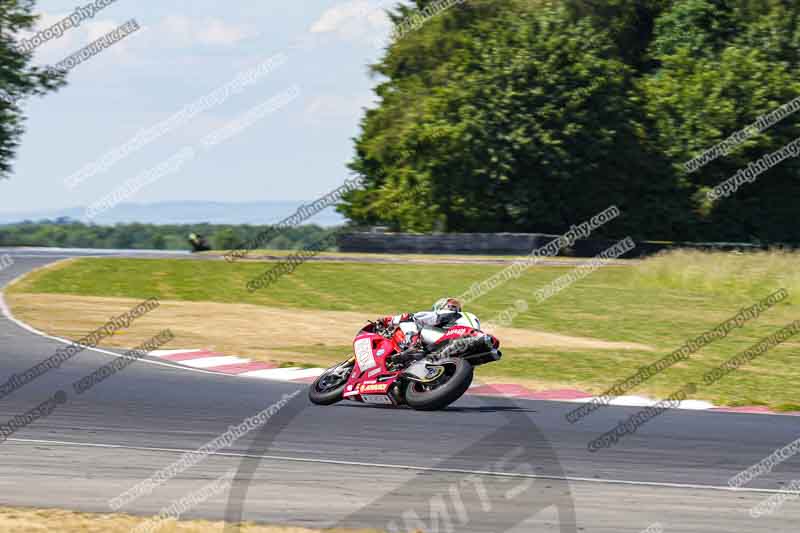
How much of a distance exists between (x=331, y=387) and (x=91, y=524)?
20.0 ft

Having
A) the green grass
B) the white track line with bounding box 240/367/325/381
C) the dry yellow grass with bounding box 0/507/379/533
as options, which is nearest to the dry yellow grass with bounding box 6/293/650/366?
the green grass

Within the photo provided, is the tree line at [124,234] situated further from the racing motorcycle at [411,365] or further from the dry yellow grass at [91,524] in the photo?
the dry yellow grass at [91,524]

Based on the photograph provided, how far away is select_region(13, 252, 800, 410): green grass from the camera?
1917 cm

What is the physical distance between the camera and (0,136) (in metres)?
54.4

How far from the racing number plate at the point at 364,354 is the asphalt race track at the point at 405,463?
0.55m

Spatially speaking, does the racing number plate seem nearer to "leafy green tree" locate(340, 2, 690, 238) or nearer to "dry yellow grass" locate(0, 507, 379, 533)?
"dry yellow grass" locate(0, 507, 379, 533)

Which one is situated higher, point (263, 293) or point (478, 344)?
point (478, 344)

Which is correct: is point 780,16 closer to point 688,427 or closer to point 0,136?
point 0,136

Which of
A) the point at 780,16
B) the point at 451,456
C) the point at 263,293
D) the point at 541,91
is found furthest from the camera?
the point at 780,16

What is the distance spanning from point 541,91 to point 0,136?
25.1 m

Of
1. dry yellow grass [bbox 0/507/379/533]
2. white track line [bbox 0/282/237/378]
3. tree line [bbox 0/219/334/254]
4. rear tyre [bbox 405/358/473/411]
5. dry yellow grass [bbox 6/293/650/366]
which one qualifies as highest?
dry yellow grass [bbox 0/507/379/533]

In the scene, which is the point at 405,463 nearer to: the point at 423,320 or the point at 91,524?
the point at 423,320

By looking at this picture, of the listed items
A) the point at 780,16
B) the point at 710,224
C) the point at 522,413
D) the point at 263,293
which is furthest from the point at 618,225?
the point at 522,413

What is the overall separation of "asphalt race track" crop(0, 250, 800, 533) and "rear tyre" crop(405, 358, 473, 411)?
0.20m
